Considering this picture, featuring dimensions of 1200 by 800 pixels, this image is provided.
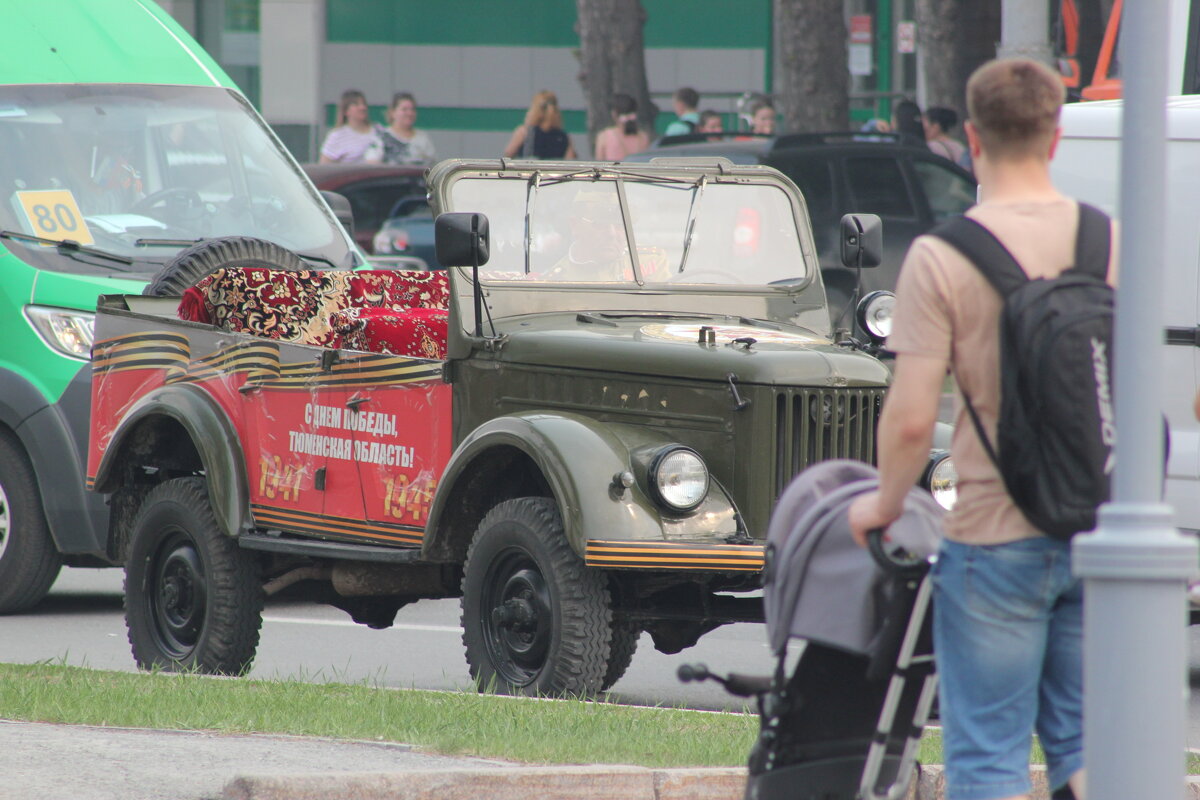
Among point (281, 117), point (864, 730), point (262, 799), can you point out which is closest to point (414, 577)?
point (262, 799)

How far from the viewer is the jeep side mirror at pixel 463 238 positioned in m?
7.49

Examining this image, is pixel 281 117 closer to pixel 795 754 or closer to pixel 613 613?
pixel 613 613

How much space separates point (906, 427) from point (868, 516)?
0.72ft

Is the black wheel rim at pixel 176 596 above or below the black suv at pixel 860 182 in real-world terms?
below

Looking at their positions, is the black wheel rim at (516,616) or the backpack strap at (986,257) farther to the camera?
the black wheel rim at (516,616)

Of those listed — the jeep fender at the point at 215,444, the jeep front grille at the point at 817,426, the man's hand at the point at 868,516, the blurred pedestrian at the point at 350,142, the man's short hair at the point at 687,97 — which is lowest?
the jeep fender at the point at 215,444

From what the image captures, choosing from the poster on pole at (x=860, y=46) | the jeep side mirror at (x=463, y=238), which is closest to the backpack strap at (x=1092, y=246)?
the jeep side mirror at (x=463, y=238)

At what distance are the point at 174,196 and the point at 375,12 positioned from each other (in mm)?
31012

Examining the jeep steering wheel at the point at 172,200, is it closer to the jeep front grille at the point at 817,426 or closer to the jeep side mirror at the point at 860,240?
the jeep side mirror at the point at 860,240

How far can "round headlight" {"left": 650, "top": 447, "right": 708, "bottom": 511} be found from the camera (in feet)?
22.9

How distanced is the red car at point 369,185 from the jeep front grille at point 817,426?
585 inches

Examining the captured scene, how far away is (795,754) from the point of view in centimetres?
445

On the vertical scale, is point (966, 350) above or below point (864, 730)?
above

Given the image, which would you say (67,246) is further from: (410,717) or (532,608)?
(410,717)
